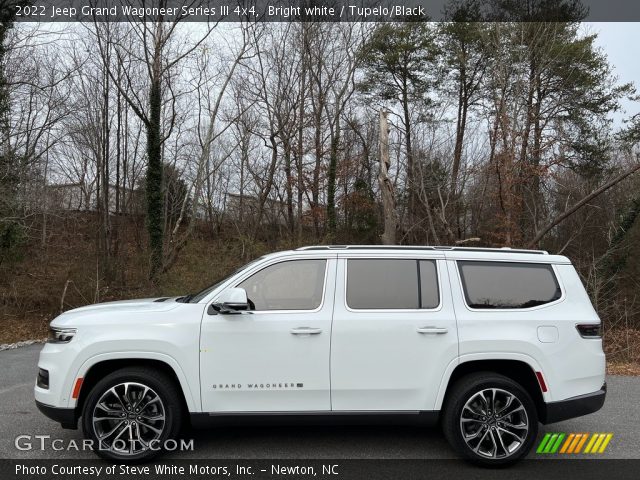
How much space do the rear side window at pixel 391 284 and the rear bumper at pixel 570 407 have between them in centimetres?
131

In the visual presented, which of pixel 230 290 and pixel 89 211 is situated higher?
pixel 89 211

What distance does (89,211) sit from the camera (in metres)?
25.0

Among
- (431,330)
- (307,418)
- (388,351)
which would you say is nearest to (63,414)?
(307,418)

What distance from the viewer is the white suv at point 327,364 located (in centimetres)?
423

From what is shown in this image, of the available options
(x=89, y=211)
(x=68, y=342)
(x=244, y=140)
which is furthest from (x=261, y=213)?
(x=68, y=342)

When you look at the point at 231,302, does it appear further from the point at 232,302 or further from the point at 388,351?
the point at 388,351

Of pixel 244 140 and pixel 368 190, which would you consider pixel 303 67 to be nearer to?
pixel 244 140

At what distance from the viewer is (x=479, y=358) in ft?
14.3

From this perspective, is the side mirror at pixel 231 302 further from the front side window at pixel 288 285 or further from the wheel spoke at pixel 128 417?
the wheel spoke at pixel 128 417

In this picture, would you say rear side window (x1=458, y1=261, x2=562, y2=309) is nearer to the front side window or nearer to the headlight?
the front side window

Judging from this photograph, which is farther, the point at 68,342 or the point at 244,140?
the point at 244,140

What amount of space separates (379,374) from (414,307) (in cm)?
66

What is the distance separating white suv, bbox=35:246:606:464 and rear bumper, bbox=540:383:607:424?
1 centimetres

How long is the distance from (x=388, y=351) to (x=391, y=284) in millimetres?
601
